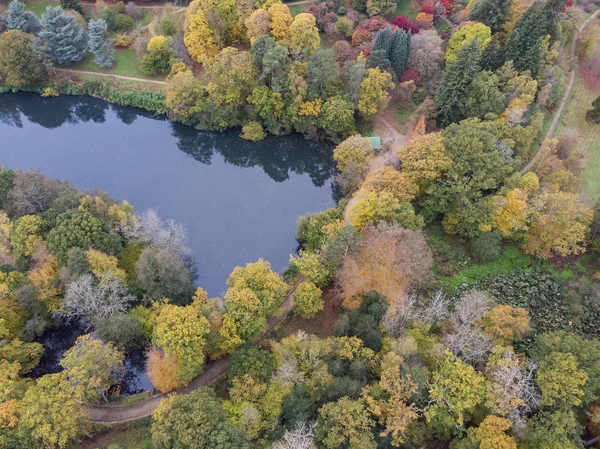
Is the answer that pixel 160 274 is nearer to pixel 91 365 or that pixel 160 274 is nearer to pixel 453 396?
pixel 91 365

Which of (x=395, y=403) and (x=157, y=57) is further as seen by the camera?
(x=157, y=57)

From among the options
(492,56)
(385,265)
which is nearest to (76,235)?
(385,265)

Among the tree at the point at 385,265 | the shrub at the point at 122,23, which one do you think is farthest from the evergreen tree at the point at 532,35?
the shrub at the point at 122,23

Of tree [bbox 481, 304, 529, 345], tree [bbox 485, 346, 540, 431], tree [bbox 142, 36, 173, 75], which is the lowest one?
tree [bbox 485, 346, 540, 431]

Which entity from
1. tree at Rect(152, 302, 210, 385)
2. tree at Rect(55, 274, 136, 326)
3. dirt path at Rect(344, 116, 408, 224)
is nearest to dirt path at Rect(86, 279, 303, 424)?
tree at Rect(152, 302, 210, 385)

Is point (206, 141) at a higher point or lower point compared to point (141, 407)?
higher

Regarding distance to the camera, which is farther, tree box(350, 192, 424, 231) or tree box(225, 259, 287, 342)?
tree box(350, 192, 424, 231)

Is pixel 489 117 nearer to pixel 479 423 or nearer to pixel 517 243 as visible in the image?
pixel 517 243

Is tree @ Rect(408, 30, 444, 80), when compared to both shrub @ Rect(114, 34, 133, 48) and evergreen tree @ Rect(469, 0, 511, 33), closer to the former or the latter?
evergreen tree @ Rect(469, 0, 511, 33)
